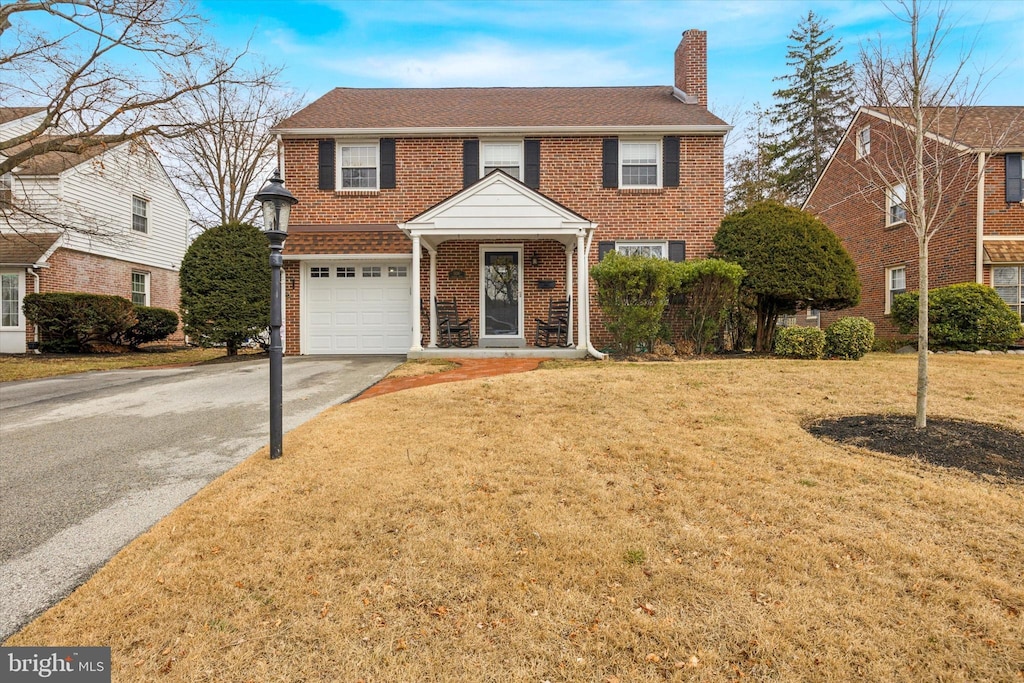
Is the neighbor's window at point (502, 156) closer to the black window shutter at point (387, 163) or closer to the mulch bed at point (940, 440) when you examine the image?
the black window shutter at point (387, 163)

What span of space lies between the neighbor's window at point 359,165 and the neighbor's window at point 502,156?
275 centimetres

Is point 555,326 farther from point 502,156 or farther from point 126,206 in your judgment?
point 126,206

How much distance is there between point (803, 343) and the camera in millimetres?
9914

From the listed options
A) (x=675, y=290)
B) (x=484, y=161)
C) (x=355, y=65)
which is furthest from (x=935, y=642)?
(x=355, y=65)

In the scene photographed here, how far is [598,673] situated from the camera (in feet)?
6.44

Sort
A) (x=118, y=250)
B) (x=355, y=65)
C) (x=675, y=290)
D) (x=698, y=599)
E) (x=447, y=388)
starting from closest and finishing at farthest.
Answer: (x=698, y=599)
(x=447, y=388)
(x=675, y=290)
(x=118, y=250)
(x=355, y=65)

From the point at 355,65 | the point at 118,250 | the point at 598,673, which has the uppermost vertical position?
the point at 355,65

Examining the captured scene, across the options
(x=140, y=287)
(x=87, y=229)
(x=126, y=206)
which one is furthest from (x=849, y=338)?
(x=126, y=206)

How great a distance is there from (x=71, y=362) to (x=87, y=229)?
3.67 m

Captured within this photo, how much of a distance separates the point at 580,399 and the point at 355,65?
18013 mm

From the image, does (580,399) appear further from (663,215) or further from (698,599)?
(663,215)

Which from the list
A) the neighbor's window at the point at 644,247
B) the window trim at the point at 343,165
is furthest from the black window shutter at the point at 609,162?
the window trim at the point at 343,165

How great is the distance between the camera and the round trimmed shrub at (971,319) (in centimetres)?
1171

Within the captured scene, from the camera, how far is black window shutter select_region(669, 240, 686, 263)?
1246 centimetres
